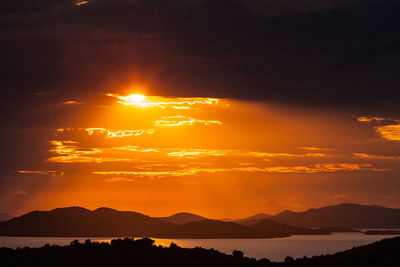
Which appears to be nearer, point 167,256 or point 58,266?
point 58,266

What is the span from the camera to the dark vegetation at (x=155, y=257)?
411 feet

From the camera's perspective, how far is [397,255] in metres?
122

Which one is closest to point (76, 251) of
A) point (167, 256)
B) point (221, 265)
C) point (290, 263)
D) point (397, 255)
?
point (167, 256)

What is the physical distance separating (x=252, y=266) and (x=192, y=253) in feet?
50.4

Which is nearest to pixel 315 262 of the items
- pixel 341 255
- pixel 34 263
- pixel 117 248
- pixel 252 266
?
pixel 341 255

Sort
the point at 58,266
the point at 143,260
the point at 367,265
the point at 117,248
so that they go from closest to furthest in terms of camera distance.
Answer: the point at 367,265
the point at 58,266
the point at 143,260
the point at 117,248

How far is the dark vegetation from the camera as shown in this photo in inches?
4929

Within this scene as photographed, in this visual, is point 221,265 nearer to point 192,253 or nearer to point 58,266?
point 192,253

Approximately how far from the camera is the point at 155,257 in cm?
14100

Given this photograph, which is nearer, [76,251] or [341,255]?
[341,255]

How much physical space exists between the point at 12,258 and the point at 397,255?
82737mm

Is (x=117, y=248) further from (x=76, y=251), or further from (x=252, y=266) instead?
(x=252, y=266)

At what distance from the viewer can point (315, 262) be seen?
430 ft

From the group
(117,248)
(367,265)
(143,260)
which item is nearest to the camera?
(367,265)
